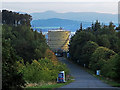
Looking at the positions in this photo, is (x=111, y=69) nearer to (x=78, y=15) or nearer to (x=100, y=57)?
(x=100, y=57)

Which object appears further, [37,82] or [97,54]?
[97,54]

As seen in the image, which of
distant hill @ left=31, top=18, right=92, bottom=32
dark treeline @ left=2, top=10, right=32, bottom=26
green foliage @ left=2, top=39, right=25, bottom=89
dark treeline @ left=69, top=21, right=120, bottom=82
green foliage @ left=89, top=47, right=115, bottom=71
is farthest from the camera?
distant hill @ left=31, top=18, right=92, bottom=32

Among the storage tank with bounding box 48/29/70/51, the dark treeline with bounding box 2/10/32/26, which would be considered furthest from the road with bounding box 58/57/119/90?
the storage tank with bounding box 48/29/70/51

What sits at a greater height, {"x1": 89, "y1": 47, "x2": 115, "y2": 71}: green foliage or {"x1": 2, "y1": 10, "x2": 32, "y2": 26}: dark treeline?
{"x1": 2, "y1": 10, "x2": 32, "y2": 26}: dark treeline

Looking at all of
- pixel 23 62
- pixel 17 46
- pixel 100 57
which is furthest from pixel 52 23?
pixel 23 62

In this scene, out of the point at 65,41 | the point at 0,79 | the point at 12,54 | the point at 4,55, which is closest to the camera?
the point at 0,79

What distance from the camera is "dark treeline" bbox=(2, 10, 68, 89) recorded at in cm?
1666

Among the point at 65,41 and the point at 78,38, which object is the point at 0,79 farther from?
the point at 65,41

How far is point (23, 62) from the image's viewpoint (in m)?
39.2

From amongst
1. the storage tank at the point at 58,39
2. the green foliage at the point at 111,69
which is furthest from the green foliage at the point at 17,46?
the storage tank at the point at 58,39

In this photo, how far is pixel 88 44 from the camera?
6775cm

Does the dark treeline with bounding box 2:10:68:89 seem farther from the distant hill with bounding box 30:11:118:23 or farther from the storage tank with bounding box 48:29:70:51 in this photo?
the storage tank with bounding box 48:29:70:51

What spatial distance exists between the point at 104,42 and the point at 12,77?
58.7m

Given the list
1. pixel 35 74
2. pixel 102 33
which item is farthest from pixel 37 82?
pixel 102 33
